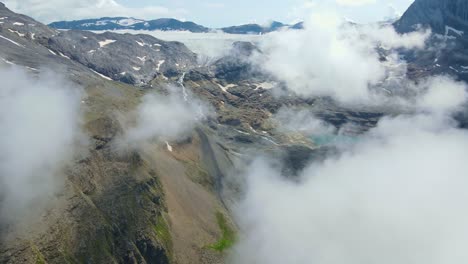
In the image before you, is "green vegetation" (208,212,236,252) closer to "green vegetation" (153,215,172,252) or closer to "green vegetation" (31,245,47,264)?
"green vegetation" (153,215,172,252)

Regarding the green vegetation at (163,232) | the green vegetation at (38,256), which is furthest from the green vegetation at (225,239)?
the green vegetation at (38,256)

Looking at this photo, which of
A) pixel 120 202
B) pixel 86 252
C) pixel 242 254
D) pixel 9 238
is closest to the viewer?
pixel 9 238

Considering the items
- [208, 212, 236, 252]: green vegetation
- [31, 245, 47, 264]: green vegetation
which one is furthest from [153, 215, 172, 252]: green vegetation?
[31, 245, 47, 264]: green vegetation

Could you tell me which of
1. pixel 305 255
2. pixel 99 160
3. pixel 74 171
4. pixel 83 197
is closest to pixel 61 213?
pixel 83 197

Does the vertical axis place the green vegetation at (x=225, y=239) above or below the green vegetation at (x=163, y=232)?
below

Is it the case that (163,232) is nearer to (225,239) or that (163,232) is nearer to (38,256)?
(225,239)

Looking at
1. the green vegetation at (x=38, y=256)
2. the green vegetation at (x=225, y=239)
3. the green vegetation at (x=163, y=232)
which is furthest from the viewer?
the green vegetation at (x=225, y=239)

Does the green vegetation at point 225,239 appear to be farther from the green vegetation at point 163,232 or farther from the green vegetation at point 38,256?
the green vegetation at point 38,256

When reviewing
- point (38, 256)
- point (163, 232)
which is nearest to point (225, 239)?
point (163, 232)

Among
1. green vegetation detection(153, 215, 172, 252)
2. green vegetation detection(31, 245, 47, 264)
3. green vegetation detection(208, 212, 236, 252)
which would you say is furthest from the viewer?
green vegetation detection(208, 212, 236, 252)

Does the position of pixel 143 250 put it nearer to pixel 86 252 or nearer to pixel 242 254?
pixel 86 252

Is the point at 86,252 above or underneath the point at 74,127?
underneath
